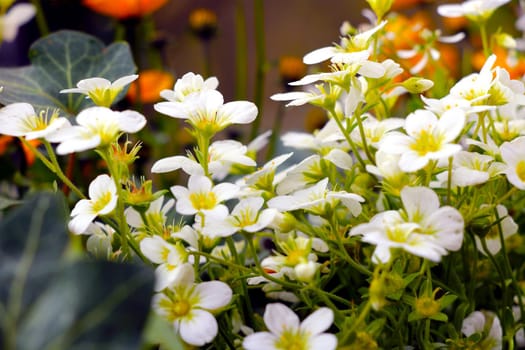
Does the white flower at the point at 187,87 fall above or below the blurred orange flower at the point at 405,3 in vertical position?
above

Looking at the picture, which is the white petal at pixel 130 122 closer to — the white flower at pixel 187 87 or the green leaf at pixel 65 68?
the white flower at pixel 187 87

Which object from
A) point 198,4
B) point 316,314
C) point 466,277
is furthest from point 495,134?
point 198,4

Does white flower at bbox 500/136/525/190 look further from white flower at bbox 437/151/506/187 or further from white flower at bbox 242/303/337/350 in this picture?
white flower at bbox 242/303/337/350

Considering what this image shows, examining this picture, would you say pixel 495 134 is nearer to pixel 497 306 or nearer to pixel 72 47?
pixel 497 306

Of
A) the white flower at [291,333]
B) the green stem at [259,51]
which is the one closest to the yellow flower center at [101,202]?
the white flower at [291,333]

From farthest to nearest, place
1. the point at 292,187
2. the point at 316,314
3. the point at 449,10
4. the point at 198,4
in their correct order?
the point at 198,4
the point at 449,10
the point at 292,187
the point at 316,314

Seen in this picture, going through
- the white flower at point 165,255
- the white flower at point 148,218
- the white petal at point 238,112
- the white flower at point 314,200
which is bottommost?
the white flower at point 148,218
